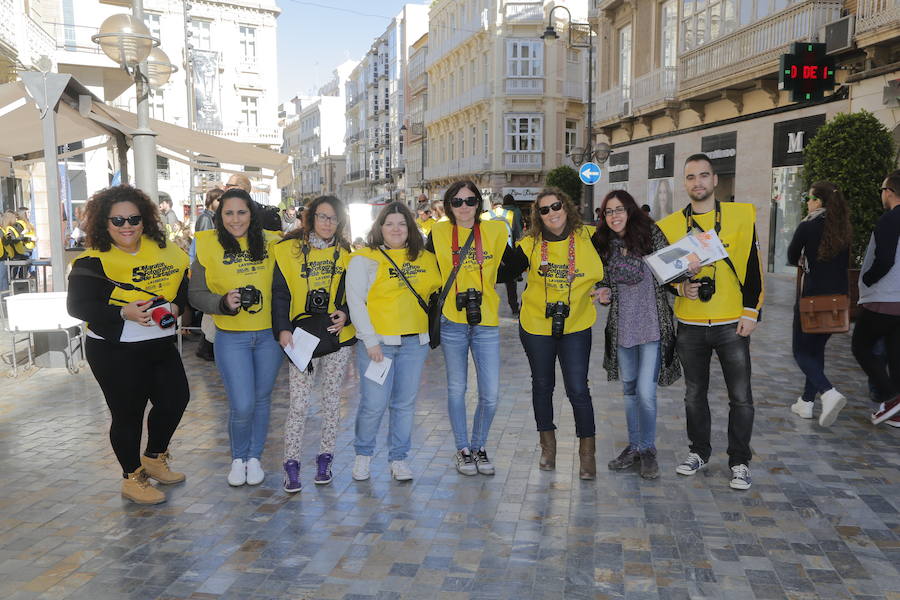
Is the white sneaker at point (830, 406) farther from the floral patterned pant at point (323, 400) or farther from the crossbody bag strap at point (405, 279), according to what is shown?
the floral patterned pant at point (323, 400)

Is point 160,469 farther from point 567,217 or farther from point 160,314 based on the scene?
point 567,217

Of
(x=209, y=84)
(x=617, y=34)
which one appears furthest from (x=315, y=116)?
(x=617, y=34)

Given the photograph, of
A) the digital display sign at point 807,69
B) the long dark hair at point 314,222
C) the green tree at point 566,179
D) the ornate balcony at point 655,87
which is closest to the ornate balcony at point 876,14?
the digital display sign at point 807,69

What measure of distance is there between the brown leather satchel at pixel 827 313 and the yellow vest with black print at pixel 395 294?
3344mm

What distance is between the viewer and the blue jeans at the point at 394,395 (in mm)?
4852

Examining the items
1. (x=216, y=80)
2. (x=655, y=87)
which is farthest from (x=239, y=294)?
(x=216, y=80)

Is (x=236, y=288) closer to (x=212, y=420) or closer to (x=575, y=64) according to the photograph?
(x=212, y=420)

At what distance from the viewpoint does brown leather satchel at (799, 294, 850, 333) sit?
245 inches

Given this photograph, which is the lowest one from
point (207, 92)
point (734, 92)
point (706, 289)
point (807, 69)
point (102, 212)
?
point (706, 289)

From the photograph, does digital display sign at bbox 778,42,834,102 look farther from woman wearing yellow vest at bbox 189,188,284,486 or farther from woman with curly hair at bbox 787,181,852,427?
woman wearing yellow vest at bbox 189,188,284,486

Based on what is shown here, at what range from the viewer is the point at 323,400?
492 centimetres

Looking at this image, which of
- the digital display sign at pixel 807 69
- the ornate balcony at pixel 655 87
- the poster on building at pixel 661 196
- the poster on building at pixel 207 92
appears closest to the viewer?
the digital display sign at pixel 807 69

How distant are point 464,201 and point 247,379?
5.61 feet

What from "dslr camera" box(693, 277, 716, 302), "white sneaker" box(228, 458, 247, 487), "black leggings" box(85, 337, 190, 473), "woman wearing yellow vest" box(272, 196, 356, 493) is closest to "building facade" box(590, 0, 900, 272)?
"dslr camera" box(693, 277, 716, 302)
